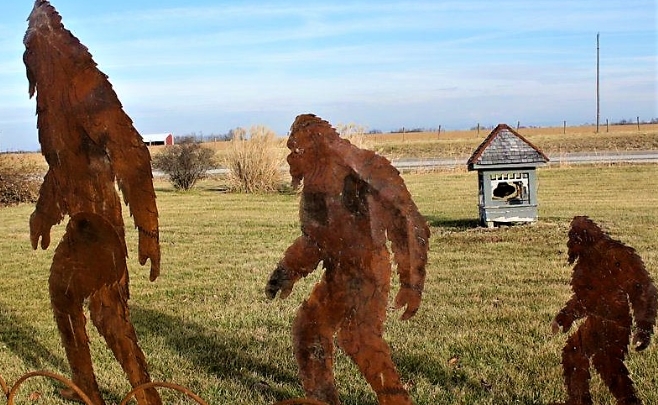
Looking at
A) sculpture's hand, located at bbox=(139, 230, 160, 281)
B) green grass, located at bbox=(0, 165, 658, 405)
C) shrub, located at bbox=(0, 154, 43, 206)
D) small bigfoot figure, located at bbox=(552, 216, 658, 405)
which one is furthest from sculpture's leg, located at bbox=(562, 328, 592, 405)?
shrub, located at bbox=(0, 154, 43, 206)

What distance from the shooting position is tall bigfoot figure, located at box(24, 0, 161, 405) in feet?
9.35

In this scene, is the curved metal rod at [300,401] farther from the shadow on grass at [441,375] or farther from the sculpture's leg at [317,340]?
the shadow on grass at [441,375]

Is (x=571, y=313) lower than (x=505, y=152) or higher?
lower

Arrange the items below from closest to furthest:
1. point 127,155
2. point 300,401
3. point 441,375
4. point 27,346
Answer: point 300,401, point 127,155, point 441,375, point 27,346

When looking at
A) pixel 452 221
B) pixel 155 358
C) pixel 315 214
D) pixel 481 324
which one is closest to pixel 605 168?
pixel 452 221

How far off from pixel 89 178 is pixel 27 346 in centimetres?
300

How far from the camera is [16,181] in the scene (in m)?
16.9

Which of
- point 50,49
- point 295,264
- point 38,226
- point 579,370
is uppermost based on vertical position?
point 50,49

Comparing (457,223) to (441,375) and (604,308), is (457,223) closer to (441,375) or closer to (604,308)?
(441,375)

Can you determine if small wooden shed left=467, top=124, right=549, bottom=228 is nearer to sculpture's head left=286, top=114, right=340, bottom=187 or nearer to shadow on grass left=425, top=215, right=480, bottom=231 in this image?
shadow on grass left=425, top=215, right=480, bottom=231

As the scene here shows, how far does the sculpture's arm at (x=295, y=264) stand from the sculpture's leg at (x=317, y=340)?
0.09m

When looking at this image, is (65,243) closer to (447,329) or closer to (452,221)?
(447,329)

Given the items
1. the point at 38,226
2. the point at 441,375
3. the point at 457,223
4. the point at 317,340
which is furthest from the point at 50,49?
the point at 457,223

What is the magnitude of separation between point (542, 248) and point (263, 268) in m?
3.44
